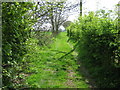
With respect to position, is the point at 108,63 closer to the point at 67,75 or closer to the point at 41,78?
the point at 67,75

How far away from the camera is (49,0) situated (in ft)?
9.04

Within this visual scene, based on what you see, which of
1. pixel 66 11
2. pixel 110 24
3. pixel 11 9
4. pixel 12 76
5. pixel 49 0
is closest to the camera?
pixel 11 9

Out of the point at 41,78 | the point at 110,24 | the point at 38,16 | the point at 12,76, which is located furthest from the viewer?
the point at 41,78

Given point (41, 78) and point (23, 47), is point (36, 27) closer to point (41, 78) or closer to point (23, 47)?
point (23, 47)

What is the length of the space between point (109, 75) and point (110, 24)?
1.61m

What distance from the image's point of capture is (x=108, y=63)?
5.34 m

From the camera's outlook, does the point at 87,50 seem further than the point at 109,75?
Yes

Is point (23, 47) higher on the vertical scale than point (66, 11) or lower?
lower

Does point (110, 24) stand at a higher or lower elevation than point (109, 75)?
higher

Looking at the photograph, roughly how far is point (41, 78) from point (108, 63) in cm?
230

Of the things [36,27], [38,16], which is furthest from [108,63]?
[38,16]

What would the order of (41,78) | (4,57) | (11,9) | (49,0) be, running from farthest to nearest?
(41,78)
(49,0)
(4,57)
(11,9)

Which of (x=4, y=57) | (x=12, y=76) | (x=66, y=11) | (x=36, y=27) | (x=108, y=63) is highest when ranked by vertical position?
(x=66, y=11)

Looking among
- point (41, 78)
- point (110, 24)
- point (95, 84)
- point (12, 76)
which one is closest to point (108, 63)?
point (95, 84)
